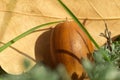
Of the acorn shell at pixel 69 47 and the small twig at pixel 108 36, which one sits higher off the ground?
the small twig at pixel 108 36

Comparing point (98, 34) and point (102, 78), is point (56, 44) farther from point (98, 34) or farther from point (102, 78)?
point (102, 78)

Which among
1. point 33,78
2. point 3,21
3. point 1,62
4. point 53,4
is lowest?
point 33,78

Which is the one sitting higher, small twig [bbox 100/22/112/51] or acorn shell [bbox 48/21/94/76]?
small twig [bbox 100/22/112/51]

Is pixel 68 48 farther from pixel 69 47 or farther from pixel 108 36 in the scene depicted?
pixel 108 36

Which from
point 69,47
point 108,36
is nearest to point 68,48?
point 69,47

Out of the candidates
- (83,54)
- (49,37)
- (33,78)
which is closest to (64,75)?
(33,78)

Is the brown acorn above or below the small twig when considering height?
below

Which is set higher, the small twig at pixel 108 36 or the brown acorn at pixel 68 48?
Answer: the small twig at pixel 108 36

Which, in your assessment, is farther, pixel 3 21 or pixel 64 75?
pixel 3 21
